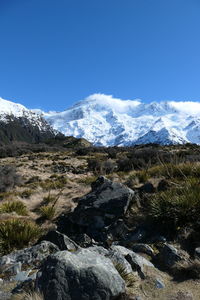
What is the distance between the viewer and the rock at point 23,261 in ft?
16.8

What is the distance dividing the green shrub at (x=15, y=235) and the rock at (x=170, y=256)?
368cm

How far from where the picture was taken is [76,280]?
3.99 m

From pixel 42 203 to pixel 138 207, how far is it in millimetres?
5308

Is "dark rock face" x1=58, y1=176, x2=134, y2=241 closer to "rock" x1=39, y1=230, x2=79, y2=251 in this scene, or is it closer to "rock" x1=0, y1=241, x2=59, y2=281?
"rock" x1=39, y1=230, x2=79, y2=251

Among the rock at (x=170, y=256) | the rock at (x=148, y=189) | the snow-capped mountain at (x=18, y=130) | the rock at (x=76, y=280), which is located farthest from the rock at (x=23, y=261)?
the snow-capped mountain at (x=18, y=130)

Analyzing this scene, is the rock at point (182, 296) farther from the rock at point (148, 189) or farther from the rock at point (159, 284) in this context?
the rock at point (148, 189)

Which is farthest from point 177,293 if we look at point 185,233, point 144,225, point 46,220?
point 46,220

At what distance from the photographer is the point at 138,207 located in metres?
8.95

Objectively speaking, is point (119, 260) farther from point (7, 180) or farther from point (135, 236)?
point (7, 180)

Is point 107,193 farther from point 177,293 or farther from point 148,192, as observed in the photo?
point 177,293

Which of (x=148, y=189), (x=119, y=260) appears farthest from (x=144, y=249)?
(x=148, y=189)

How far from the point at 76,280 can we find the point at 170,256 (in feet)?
Answer: 8.54

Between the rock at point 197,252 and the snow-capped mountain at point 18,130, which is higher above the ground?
the snow-capped mountain at point 18,130

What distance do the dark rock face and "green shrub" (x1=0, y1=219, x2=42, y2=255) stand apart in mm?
1295
